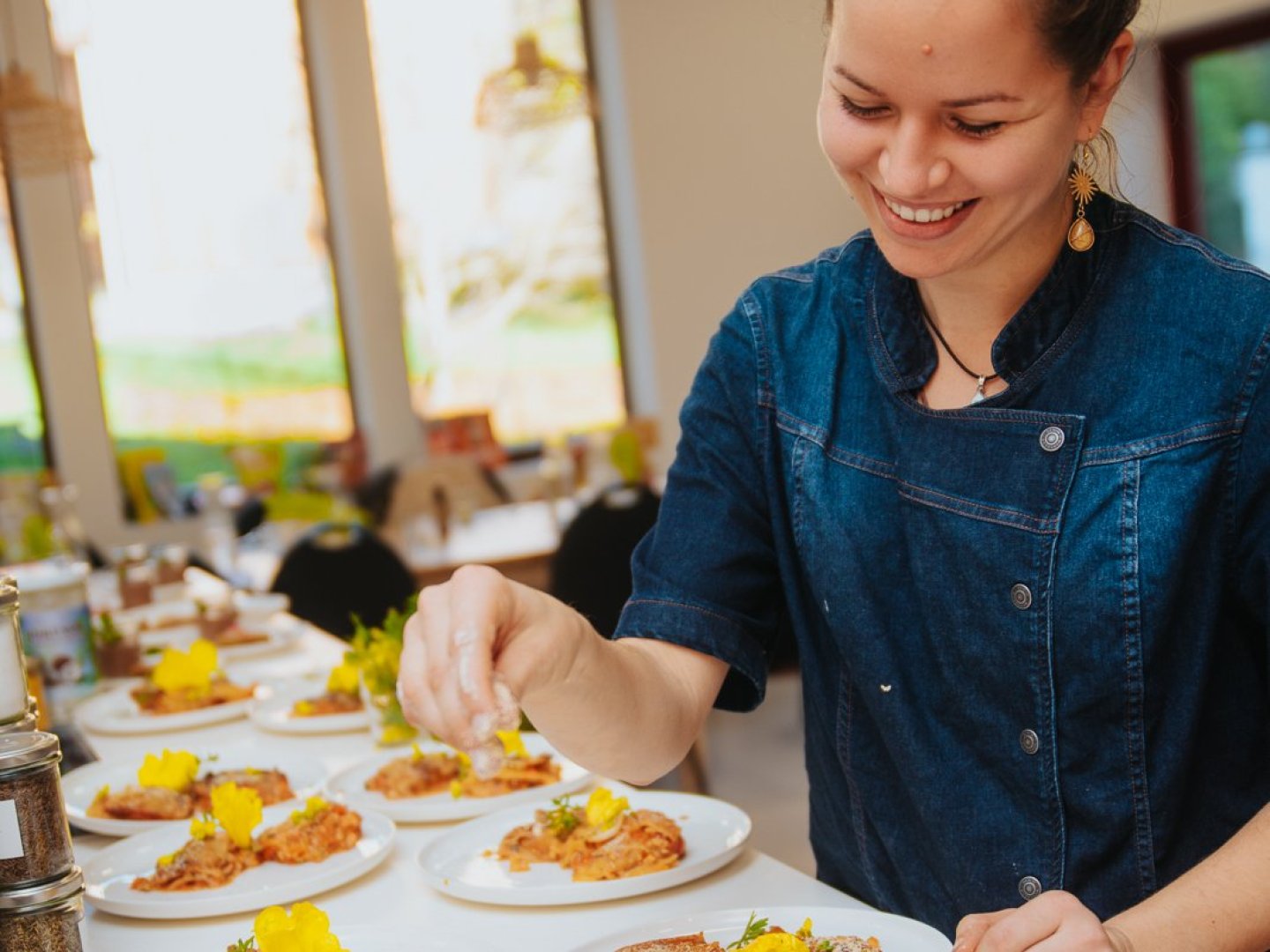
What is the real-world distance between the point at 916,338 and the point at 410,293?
19.4 feet

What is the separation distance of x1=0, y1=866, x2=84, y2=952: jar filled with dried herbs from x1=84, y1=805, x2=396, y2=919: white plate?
16 cm

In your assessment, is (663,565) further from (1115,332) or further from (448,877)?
(1115,332)

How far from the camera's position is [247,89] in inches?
268

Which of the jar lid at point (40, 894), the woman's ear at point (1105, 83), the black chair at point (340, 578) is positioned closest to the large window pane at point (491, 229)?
the black chair at point (340, 578)

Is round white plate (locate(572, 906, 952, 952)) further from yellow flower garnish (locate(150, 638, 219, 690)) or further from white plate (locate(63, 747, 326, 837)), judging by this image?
yellow flower garnish (locate(150, 638, 219, 690))

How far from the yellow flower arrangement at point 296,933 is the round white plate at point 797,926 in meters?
0.19

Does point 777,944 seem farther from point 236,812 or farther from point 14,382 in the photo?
point 14,382

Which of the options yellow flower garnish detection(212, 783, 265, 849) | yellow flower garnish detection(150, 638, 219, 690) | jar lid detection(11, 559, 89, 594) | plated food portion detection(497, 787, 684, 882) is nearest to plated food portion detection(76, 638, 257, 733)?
yellow flower garnish detection(150, 638, 219, 690)

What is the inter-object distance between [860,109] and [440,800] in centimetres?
86

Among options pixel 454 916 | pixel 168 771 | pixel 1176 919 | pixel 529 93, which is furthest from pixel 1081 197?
pixel 529 93

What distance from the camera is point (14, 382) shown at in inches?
255

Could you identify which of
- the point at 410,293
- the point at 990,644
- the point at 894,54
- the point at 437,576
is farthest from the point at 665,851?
the point at 410,293

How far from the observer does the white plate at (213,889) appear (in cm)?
131

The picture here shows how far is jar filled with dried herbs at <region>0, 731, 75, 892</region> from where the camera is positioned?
3.61 feet
